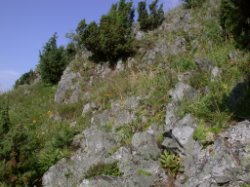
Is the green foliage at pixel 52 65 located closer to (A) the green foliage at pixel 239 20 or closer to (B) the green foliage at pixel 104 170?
(B) the green foliage at pixel 104 170

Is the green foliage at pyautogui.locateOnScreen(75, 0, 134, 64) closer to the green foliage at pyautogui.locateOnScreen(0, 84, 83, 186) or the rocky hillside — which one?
the rocky hillside

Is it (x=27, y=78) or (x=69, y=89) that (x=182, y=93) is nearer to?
(x=69, y=89)

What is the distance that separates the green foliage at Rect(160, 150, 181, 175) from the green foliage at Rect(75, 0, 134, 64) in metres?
8.13

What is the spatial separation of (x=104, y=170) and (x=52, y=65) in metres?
10.3

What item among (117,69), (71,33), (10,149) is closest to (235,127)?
(10,149)

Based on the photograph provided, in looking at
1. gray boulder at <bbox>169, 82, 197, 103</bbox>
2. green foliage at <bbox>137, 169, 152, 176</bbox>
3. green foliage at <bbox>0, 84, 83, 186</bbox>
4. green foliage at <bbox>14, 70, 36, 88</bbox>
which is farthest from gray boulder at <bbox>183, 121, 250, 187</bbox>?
green foliage at <bbox>14, 70, 36, 88</bbox>

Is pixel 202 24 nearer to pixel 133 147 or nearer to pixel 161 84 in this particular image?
pixel 161 84

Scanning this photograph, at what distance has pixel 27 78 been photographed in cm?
2586

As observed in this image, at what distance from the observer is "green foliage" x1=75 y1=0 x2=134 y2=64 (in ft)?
60.7

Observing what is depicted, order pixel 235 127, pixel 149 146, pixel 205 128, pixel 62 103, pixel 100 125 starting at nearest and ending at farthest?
pixel 235 127
pixel 205 128
pixel 149 146
pixel 100 125
pixel 62 103

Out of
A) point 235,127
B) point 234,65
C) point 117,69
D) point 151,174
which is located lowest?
point 151,174

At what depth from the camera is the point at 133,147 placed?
39.8 feet

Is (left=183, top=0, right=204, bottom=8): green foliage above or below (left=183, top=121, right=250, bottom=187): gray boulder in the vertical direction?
above

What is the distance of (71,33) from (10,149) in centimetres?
937
